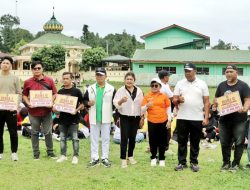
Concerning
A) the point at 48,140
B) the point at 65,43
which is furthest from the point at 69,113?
the point at 65,43

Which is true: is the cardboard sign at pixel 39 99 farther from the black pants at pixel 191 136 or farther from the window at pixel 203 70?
the window at pixel 203 70

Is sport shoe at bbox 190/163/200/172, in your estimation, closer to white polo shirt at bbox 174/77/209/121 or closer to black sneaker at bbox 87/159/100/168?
white polo shirt at bbox 174/77/209/121

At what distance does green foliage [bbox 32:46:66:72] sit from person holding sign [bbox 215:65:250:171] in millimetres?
45633

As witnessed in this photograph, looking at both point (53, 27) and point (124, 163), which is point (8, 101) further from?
point (53, 27)

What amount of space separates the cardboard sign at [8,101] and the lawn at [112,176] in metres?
1.10

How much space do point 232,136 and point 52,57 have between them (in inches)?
1853

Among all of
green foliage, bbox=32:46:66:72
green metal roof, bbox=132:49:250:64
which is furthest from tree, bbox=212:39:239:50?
green foliage, bbox=32:46:66:72

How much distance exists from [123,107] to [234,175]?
7.74 ft

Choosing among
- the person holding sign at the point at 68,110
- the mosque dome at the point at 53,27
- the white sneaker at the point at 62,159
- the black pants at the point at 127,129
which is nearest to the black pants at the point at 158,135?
the black pants at the point at 127,129

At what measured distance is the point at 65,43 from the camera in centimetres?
7100

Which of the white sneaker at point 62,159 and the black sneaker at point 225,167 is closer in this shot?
the black sneaker at point 225,167

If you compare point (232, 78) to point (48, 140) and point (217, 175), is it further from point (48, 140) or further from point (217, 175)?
point (48, 140)

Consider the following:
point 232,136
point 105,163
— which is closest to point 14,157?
point 105,163

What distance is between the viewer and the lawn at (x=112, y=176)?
662 cm
